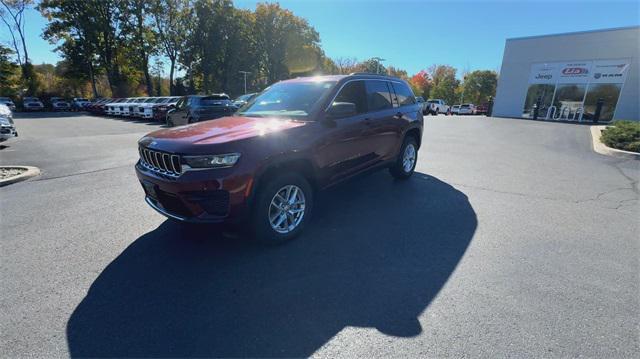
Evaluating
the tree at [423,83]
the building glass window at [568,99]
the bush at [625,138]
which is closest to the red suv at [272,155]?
the bush at [625,138]

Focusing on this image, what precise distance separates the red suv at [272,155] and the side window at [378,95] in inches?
0.7

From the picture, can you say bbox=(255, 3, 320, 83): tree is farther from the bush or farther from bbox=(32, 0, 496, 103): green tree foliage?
the bush

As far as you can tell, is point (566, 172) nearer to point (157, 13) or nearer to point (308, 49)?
point (157, 13)

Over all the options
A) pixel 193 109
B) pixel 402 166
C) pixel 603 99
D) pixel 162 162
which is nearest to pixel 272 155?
pixel 162 162

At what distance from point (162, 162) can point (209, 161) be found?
2.04 feet

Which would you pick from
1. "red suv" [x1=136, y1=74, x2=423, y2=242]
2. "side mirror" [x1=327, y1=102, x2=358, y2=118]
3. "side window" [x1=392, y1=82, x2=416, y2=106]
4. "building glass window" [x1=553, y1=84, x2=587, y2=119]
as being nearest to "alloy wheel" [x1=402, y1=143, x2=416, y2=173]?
"side window" [x1=392, y1=82, x2=416, y2=106]

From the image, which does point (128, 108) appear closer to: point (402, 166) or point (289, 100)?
point (289, 100)

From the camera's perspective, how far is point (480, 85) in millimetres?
58219

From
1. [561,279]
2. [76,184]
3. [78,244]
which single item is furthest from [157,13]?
[561,279]

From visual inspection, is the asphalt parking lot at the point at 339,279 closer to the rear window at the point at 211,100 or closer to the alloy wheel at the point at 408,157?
the alloy wheel at the point at 408,157

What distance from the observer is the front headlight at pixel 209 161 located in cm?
293

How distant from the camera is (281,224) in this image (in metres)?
3.56

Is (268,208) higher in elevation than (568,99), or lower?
lower

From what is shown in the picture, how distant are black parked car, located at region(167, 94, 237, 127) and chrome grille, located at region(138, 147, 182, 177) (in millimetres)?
11254
